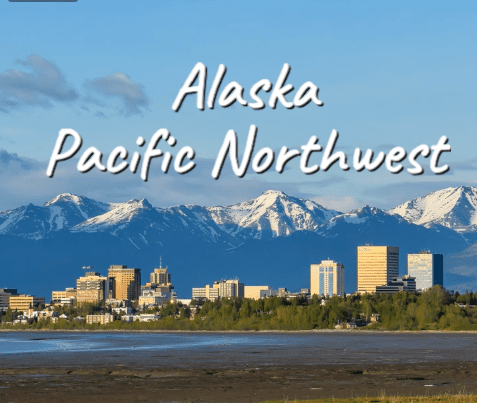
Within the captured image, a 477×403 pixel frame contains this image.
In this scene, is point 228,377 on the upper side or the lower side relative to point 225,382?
lower

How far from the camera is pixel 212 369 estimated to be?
4296 inches

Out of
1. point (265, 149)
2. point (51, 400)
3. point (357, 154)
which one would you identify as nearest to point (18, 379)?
point (51, 400)

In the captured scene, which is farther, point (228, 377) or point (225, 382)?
point (228, 377)

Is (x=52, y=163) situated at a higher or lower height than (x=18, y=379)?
higher

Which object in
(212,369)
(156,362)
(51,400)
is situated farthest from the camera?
(156,362)

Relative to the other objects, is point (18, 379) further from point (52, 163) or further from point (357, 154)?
point (357, 154)

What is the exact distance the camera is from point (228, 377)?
97.1m

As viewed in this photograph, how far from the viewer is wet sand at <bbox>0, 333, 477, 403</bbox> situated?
263 ft

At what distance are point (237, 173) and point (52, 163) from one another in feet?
52.3

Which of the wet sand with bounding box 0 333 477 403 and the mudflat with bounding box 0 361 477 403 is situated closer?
the mudflat with bounding box 0 361 477 403

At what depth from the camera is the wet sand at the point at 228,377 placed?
8006 centimetres

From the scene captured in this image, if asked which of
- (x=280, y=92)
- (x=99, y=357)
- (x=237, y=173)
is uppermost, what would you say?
(x=280, y=92)

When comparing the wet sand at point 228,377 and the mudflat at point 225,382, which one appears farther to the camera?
the wet sand at point 228,377

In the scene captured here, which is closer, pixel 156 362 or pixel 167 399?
pixel 167 399
